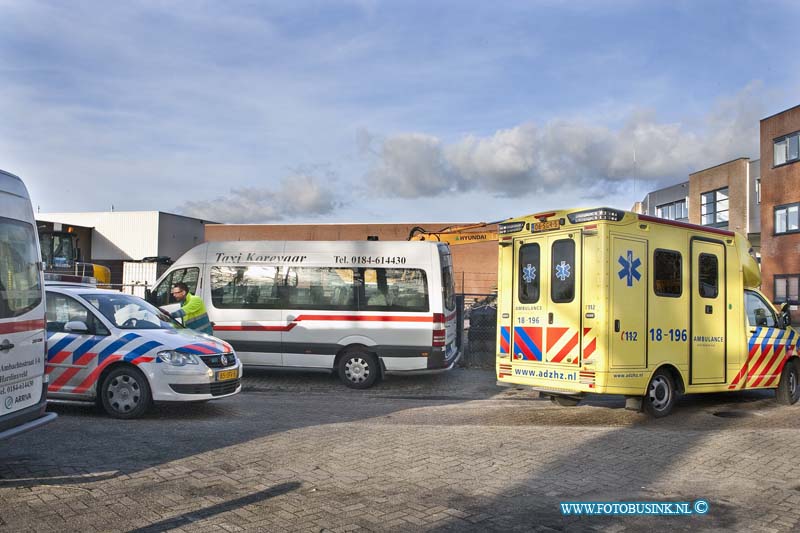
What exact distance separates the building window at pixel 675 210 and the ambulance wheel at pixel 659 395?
38895mm

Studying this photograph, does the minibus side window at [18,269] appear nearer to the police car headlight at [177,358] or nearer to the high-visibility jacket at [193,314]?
Answer: the police car headlight at [177,358]

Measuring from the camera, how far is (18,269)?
229 inches

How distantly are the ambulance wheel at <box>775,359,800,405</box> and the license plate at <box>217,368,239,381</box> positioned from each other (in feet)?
27.6

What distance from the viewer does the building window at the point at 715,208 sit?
133 ft

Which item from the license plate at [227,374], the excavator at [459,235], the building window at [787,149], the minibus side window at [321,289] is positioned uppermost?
the building window at [787,149]

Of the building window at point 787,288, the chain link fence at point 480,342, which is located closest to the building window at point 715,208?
the building window at point 787,288

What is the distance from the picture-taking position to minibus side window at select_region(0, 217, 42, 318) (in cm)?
558

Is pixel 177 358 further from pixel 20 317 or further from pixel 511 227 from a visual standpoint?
Answer: pixel 511 227

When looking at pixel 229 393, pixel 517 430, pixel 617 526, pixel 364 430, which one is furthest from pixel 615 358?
pixel 229 393

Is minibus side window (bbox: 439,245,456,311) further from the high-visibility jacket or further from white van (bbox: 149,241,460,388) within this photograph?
the high-visibility jacket

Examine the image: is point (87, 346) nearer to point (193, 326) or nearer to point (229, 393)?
point (229, 393)

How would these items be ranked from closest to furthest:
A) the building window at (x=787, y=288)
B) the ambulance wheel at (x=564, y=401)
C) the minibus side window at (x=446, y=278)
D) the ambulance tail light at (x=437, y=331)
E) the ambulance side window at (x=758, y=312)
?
the ambulance wheel at (x=564, y=401)
the ambulance side window at (x=758, y=312)
the ambulance tail light at (x=437, y=331)
the minibus side window at (x=446, y=278)
the building window at (x=787, y=288)

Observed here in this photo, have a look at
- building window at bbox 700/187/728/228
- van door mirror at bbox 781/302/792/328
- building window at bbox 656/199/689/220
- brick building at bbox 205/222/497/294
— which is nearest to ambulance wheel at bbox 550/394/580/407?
van door mirror at bbox 781/302/792/328

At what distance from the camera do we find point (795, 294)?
2950 centimetres
